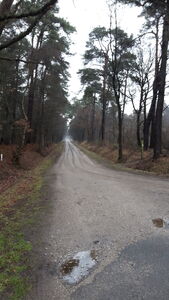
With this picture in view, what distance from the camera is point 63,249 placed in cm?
420

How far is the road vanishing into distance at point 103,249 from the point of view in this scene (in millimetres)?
3035

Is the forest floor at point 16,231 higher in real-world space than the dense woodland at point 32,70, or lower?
lower

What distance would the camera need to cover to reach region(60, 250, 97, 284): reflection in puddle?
11.1 feet

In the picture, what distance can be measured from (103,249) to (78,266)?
24.9 inches

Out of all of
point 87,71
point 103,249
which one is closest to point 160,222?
point 103,249

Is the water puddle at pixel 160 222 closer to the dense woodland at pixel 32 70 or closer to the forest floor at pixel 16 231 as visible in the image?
the forest floor at pixel 16 231

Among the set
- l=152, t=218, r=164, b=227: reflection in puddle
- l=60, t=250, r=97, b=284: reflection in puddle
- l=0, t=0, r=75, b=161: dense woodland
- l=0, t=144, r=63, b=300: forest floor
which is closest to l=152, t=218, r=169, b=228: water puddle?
l=152, t=218, r=164, b=227: reflection in puddle

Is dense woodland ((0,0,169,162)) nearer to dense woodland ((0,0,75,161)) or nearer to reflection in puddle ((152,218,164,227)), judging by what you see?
dense woodland ((0,0,75,161))

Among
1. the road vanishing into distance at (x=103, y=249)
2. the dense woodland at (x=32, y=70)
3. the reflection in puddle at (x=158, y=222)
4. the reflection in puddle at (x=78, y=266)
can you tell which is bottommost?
the reflection in puddle at (x=78, y=266)

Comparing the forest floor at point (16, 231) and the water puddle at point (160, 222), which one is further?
the water puddle at point (160, 222)

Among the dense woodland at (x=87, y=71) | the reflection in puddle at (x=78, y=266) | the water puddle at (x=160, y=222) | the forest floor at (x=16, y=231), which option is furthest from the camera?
the dense woodland at (x=87, y=71)

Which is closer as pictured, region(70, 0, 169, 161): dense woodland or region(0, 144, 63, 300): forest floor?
region(0, 144, 63, 300): forest floor

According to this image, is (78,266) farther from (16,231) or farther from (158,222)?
(158,222)

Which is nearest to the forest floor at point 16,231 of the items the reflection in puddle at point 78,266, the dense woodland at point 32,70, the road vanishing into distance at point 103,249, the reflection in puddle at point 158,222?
the road vanishing into distance at point 103,249
